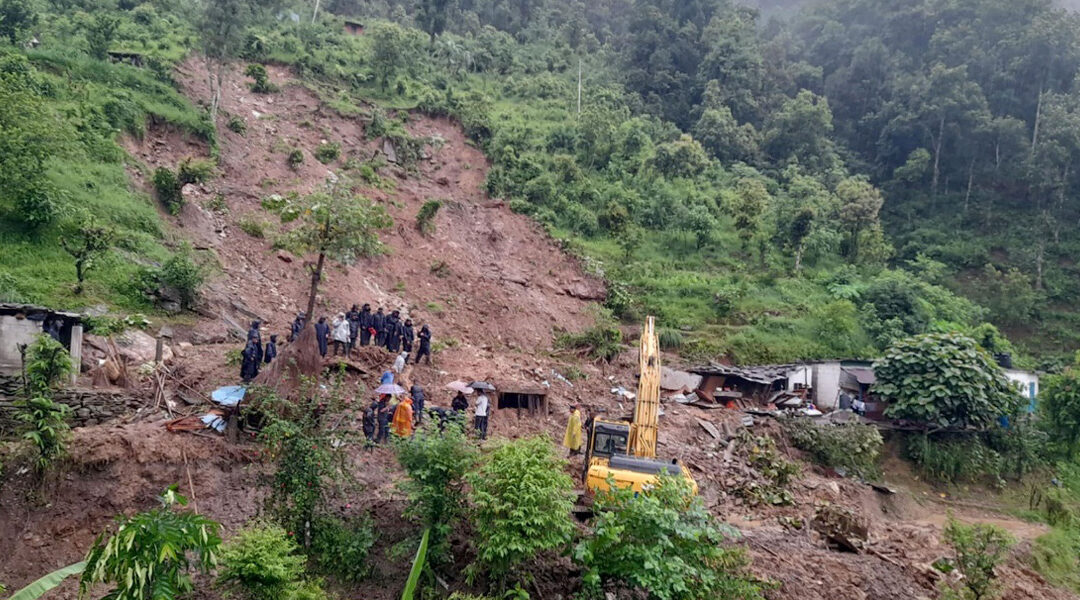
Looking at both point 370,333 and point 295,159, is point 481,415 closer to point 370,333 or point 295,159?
point 370,333

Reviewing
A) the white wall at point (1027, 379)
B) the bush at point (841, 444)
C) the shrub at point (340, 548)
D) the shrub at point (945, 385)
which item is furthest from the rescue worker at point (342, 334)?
the white wall at point (1027, 379)

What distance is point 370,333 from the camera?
1638 cm

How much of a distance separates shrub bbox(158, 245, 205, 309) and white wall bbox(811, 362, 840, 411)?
17.6 m

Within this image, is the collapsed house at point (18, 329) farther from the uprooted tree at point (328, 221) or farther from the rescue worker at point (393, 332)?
the rescue worker at point (393, 332)

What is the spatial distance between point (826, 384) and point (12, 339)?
2032 cm

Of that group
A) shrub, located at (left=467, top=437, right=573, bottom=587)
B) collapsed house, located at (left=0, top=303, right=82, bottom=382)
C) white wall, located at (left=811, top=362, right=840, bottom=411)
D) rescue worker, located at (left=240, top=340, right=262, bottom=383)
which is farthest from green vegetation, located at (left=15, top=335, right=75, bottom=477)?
white wall, located at (left=811, top=362, right=840, bottom=411)

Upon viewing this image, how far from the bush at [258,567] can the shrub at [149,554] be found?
87cm

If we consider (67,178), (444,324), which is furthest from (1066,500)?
(67,178)

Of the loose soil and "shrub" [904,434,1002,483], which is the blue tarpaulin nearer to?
the loose soil

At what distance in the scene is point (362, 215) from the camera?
13.2 meters

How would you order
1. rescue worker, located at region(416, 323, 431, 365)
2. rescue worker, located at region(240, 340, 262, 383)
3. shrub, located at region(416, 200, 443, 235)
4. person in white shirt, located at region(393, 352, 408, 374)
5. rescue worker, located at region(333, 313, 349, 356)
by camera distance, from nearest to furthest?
rescue worker, located at region(240, 340, 262, 383)
rescue worker, located at region(333, 313, 349, 356)
person in white shirt, located at region(393, 352, 408, 374)
rescue worker, located at region(416, 323, 431, 365)
shrub, located at region(416, 200, 443, 235)

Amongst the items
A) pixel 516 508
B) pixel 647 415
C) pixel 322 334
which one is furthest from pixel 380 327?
pixel 516 508

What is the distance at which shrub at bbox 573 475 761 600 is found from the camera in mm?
8633

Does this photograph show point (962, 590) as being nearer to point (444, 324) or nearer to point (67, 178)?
point (444, 324)
